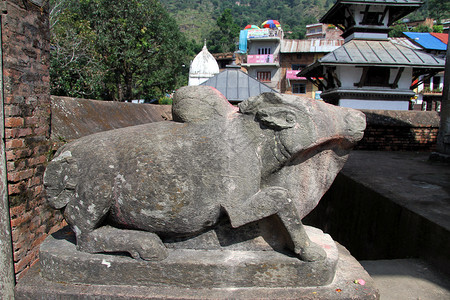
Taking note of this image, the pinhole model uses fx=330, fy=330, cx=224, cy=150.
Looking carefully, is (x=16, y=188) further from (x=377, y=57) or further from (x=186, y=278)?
(x=377, y=57)

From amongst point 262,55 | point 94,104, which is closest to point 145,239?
point 94,104

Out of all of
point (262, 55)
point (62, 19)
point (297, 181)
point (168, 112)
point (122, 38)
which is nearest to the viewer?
point (297, 181)

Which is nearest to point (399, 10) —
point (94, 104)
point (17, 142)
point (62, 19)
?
point (62, 19)

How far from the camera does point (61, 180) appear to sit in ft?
5.90

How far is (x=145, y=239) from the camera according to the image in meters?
1.78

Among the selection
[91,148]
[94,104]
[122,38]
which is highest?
[122,38]

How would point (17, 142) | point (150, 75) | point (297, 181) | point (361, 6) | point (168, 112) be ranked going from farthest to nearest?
point (150, 75)
point (361, 6)
point (168, 112)
point (17, 142)
point (297, 181)

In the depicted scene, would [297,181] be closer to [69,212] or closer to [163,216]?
[163,216]

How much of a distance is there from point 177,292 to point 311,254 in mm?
731

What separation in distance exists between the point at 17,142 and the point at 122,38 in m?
13.7

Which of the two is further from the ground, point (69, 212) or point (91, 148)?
point (91, 148)

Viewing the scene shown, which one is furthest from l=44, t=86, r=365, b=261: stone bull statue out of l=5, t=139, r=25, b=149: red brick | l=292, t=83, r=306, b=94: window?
l=292, t=83, r=306, b=94: window

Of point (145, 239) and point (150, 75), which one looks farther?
point (150, 75)

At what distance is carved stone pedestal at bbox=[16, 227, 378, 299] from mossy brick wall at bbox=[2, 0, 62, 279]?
1280 millimetres
